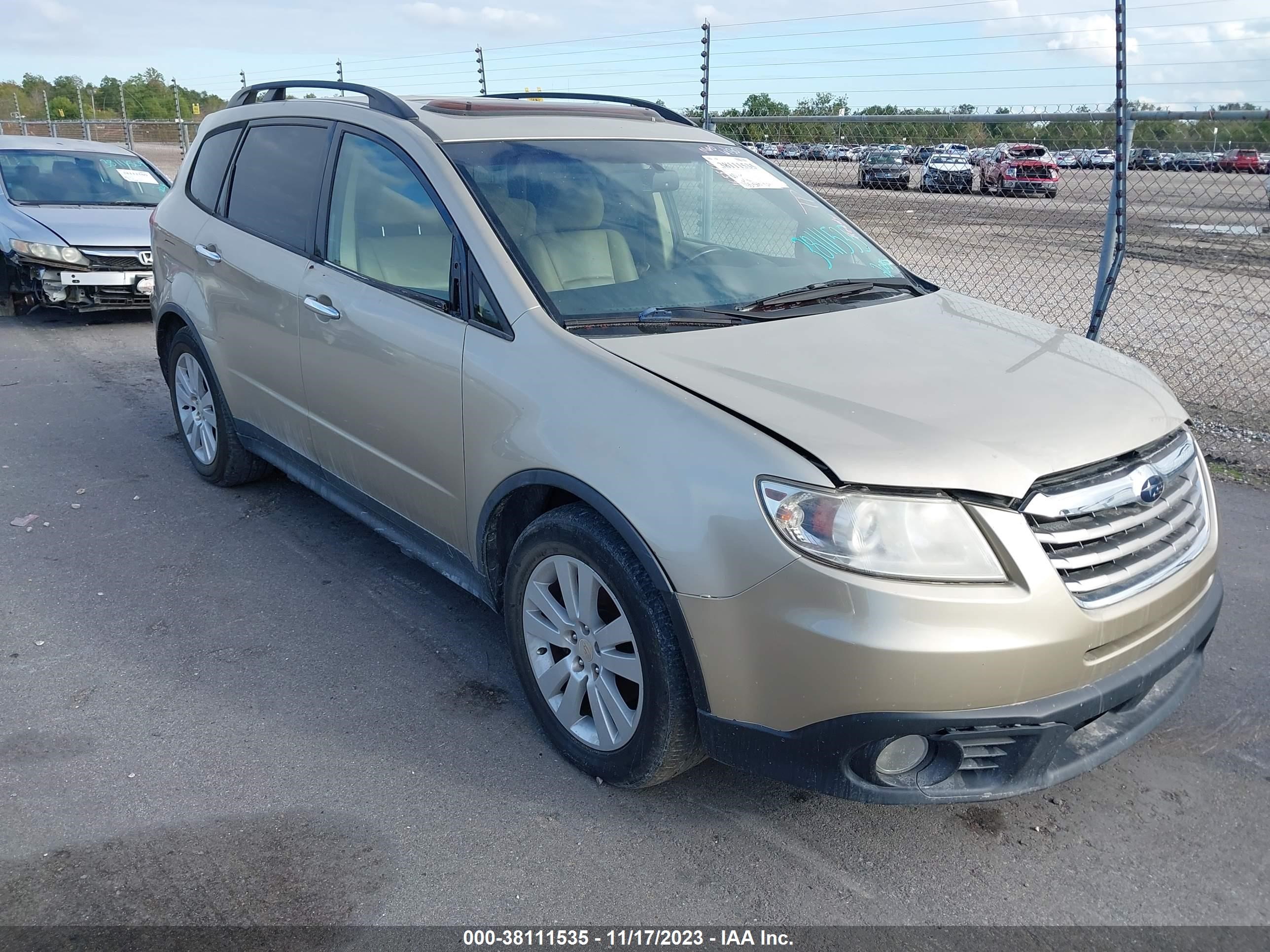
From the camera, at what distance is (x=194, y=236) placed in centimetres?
495

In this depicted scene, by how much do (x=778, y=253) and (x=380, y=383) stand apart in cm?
154

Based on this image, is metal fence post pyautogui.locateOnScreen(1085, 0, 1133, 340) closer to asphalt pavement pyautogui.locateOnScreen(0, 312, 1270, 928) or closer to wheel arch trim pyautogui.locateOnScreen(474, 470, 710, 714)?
asphalt pavement pyautogui.locateOnScreen(0, 312, 1270, 928)

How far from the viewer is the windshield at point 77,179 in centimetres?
1012

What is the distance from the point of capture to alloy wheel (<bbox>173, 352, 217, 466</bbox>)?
5.20 metres

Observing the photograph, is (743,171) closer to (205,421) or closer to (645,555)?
(645,555)

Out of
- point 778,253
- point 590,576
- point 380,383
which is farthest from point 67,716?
point 778,253

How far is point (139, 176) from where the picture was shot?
1091 cm

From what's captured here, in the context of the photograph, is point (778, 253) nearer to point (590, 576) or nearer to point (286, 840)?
point (590, 576)

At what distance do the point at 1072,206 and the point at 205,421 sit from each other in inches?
321

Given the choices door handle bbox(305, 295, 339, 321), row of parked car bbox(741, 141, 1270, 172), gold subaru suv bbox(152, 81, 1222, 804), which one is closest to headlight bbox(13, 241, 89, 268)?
gold subaru suv bbox(152, 81, 1222, 804)

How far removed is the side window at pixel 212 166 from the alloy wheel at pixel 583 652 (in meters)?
3.02

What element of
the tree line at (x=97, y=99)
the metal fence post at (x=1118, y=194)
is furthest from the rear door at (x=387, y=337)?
the tree line at (x=97, y=99)

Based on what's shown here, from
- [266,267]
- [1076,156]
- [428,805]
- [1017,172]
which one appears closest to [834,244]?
[266,267]

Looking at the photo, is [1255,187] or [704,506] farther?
[1255,187]
